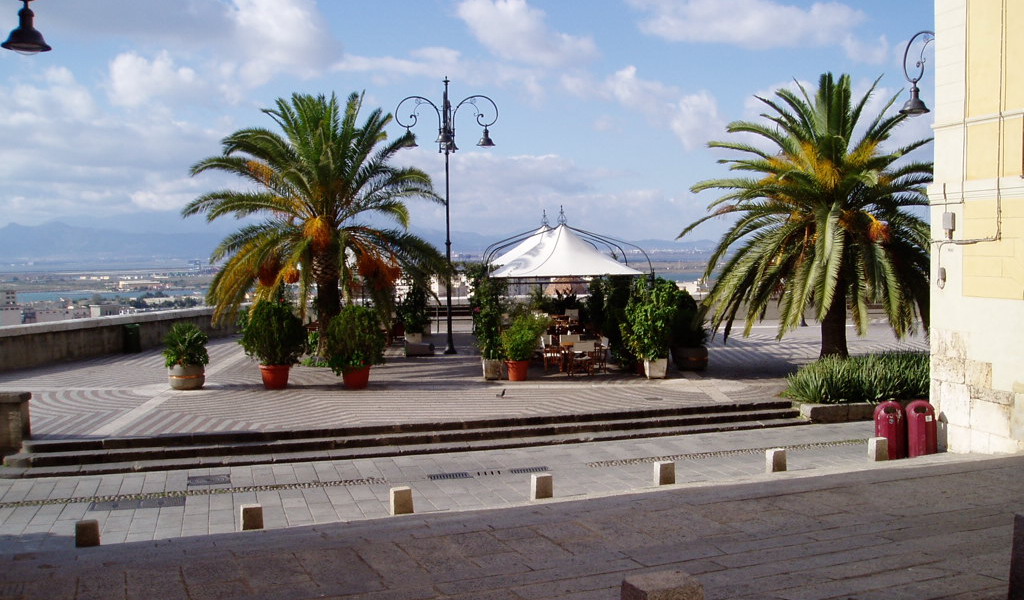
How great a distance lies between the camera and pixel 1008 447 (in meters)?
9.99

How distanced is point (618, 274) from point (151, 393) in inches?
366

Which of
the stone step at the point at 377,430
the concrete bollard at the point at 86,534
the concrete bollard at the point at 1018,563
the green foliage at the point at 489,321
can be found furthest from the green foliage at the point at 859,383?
the concrete bollard at the point at 86,534

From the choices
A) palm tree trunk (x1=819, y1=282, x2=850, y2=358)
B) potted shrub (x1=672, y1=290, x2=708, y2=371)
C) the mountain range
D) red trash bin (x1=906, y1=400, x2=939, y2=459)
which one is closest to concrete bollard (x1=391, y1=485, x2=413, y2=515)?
red trash bin (x1=906, y1=400, x2=939, y2=459)

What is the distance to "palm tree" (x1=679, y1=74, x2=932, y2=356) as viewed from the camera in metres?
14.0

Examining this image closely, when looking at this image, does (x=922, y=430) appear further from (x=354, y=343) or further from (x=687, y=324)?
(x=354, y=343)

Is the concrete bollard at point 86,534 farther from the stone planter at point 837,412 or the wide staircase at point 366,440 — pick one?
the stone planter at point 837,412

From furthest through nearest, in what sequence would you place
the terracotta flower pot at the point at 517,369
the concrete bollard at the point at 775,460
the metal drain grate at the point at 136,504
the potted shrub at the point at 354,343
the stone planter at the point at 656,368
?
the stone planter at the point at 656,368 → the terracotta flower pot at the point at 517,369 → the potted shrub at the point at 354,343 → the concrete bollard at the point at 775,460 → the metal drain grate at the point at 136,504

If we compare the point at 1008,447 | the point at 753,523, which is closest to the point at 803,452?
the point at 1008,447

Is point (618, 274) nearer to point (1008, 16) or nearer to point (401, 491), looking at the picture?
point (1008, 16)

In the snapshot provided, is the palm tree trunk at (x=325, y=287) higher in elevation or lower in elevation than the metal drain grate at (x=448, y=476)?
higher

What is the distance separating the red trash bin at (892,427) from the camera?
10.7 m

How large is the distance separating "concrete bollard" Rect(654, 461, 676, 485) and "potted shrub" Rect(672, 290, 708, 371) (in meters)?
7.40

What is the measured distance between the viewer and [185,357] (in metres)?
14.4

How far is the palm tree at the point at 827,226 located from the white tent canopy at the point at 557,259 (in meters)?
2.91
